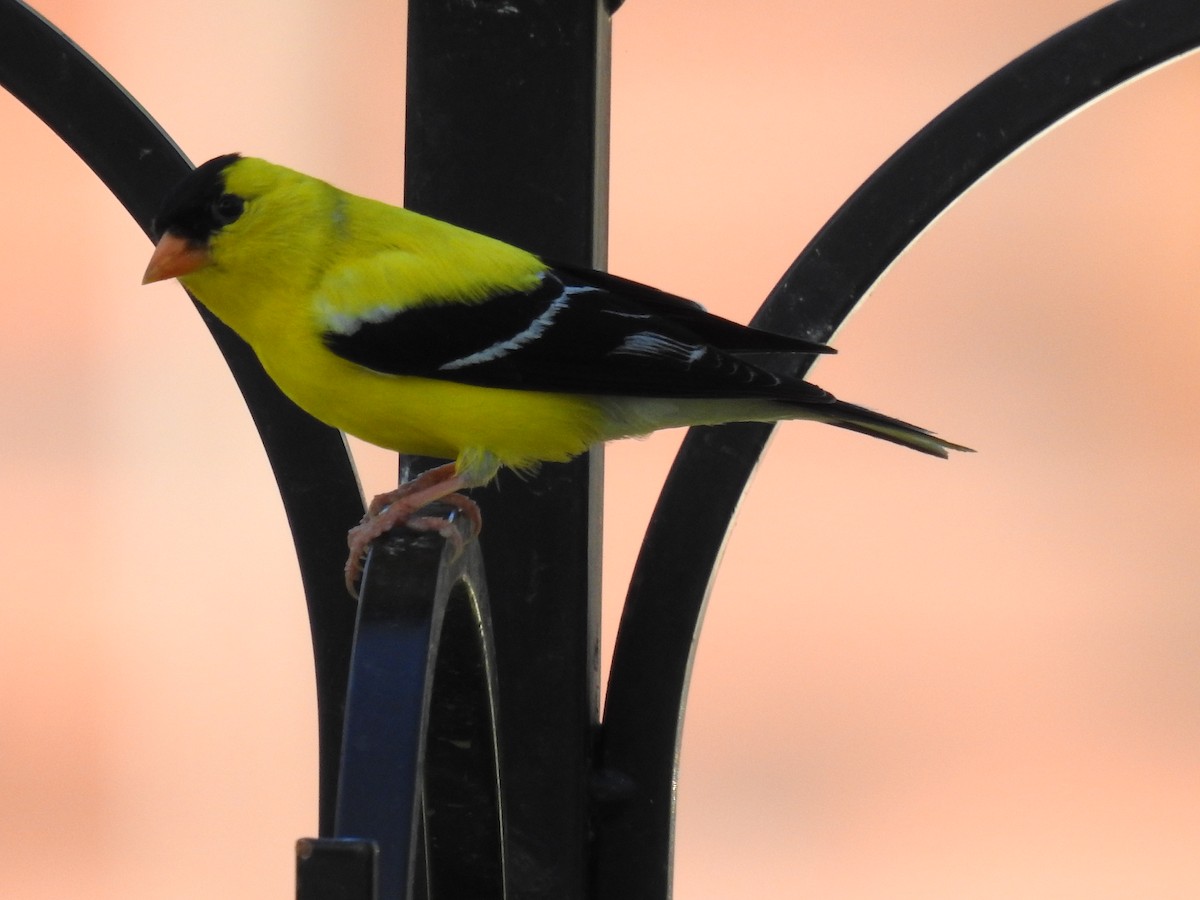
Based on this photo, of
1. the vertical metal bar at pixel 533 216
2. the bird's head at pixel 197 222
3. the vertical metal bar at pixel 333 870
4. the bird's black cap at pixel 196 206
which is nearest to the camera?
the vertical metal bar at pixel 333 870

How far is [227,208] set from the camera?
1.81 m

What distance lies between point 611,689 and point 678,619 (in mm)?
87

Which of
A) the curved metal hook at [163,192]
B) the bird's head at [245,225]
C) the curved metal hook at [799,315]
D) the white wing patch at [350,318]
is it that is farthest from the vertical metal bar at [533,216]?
the bird's head at [245,225]

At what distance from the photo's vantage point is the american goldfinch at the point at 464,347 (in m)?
1.56

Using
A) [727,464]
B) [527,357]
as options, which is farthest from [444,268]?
[727,464]

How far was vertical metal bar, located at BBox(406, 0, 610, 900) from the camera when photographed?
1159 millimetres

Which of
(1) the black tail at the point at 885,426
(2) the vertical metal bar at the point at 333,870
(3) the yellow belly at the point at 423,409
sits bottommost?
(2) the vertical metal bar at the point at 333,870

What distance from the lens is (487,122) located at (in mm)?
1176

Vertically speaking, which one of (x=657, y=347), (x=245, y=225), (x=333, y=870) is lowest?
(x=333, y=870)

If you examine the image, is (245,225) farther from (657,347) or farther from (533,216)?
(533,216)

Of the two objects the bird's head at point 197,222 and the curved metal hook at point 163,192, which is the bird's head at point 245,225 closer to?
the bird's head at point 197,222

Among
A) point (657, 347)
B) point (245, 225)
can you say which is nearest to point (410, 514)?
point (657, 347)

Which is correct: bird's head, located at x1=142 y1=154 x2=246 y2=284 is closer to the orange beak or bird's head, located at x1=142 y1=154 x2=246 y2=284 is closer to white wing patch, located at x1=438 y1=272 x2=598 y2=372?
the orange beak

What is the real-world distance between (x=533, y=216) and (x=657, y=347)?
1.51ft
